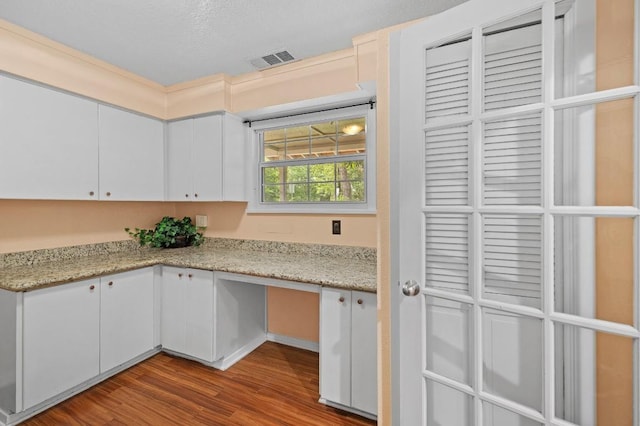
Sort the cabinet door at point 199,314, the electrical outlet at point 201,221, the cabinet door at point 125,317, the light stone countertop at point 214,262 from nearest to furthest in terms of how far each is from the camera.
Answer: the light stone countertop at point 214,262 < the cabinet door at point 125,317 < the cabinet door at point 199,314 < the electrical outlet at point 201,221

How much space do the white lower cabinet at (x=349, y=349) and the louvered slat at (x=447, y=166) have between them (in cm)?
76

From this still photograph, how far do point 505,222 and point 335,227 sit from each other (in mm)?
1576

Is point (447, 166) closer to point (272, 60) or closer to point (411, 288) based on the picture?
point (411, 288)

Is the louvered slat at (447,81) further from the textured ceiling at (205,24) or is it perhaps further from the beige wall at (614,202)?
the textured ceiling at (205,24)

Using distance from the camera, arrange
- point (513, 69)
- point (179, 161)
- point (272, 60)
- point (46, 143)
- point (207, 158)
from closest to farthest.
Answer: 1. point (513, 69)
2. point (46, 143)
3. point (272, 60)
4. point (207, 158)
5. point (179, 161)

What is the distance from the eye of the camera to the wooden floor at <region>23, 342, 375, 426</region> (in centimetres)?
178

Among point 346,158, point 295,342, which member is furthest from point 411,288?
point 295,342

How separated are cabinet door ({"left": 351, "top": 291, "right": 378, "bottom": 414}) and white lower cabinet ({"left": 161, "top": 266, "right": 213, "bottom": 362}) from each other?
1.11 metres

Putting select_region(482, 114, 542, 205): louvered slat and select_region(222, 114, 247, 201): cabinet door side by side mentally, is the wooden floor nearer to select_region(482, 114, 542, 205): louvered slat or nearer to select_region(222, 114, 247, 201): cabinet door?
select_region(222, 114, 247, 201): cabinet door

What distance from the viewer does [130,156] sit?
263cm

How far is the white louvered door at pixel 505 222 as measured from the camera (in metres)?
0.90

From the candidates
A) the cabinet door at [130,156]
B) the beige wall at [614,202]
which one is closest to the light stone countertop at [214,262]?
the cabinet door at [130,156]

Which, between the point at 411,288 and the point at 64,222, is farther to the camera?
the point at 64,222

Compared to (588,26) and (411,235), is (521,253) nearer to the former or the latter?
(411,235)
